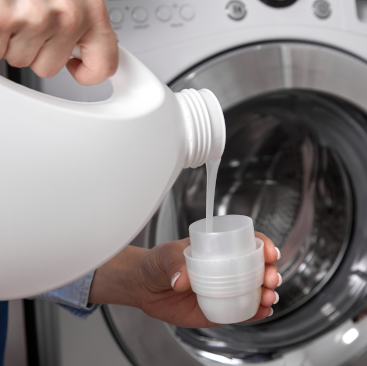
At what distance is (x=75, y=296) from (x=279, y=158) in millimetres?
392

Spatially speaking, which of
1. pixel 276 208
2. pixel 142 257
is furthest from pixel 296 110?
pixel 142 257

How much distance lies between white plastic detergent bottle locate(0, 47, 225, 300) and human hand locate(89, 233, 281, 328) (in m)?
0.14

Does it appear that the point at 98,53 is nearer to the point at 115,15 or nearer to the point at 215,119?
the point at 215,119

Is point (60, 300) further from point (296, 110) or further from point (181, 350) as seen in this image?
point (296, 110)

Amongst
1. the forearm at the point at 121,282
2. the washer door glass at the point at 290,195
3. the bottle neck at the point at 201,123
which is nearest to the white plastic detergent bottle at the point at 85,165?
the bottle neck at the point at 201,123

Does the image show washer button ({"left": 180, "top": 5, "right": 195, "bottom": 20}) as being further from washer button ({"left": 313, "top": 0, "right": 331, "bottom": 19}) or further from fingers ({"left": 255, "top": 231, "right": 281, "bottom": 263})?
fingers ({"left": 255, "top": 231, "right": 281, "bottom": 263})

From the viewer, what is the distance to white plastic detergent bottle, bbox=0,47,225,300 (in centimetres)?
25

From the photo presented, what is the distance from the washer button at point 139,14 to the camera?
50cm

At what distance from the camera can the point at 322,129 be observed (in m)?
0.61

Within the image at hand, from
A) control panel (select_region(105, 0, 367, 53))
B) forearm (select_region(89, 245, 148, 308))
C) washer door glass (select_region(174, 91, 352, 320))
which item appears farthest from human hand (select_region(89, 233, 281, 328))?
control panel (select_region(105, 0, 367, 53))

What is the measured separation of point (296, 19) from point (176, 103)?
338 mm

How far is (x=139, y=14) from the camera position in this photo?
0.51 m

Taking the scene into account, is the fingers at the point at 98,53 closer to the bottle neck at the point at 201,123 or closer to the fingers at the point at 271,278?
the bottle neck at the point at 201,123

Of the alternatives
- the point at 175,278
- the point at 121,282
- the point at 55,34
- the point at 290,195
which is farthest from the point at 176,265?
the point at 290,195
